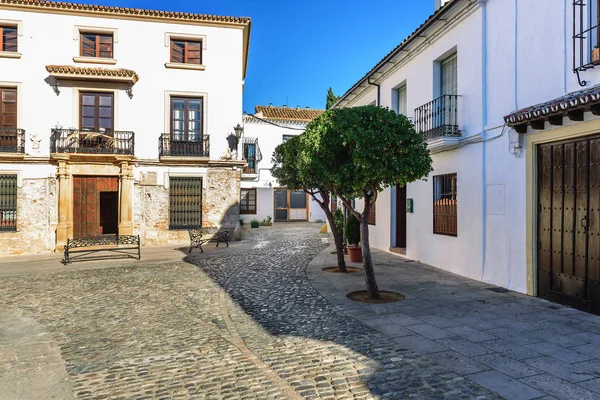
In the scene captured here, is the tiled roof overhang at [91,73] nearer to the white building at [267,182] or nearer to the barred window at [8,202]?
the barred window at [8,202]

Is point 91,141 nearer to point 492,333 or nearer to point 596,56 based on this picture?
point 492,333

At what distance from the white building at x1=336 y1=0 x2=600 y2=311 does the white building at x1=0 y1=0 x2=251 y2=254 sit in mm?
7532

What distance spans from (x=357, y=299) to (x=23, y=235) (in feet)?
41.1

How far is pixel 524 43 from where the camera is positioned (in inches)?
264

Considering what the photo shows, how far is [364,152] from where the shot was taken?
581cm

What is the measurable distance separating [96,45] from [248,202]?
14.1m

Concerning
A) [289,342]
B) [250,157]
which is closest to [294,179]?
[289,342]

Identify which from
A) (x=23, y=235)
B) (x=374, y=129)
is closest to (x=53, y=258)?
(x=23, y=235)

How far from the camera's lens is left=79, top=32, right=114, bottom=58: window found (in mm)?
14445

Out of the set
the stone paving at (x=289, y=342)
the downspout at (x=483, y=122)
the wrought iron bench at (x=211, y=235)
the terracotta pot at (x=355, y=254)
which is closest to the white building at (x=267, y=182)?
the wrought iron bench at (x=211, y=235)

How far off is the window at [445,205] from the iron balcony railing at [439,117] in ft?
3.33

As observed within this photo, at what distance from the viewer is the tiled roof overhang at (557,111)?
4992mm

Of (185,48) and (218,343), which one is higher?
(185,48)

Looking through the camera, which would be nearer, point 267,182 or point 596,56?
point 596,56
